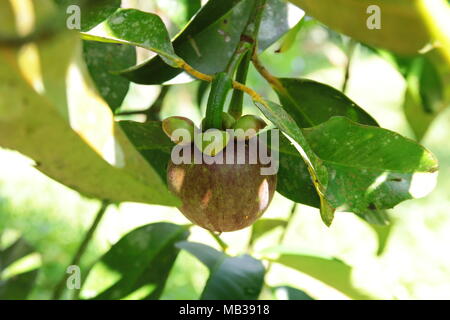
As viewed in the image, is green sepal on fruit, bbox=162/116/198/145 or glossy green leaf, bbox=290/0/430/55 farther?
green sepal on fruit, bbox=162/116/198/145

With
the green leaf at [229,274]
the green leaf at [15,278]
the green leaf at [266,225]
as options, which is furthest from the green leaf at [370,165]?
the green leaf at [15,278]

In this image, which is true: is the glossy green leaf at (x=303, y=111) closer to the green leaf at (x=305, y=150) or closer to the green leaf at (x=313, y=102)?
the green leaf at (x=313, y=102)

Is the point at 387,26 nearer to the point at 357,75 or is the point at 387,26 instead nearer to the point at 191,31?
the point at 191,31

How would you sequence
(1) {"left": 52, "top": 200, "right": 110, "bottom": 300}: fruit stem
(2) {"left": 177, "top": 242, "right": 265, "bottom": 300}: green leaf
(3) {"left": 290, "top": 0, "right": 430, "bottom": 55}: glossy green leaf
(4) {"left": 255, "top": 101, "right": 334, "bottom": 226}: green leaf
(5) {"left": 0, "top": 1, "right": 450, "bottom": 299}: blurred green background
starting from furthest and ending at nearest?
(5) {"left": 0, "top": 1, "right": 450, "bottom": 299}: blurred green background
(1) {"left": 52, "top": 200, "right": 110, "bottom": 300}: fruit stem
(2) {"left": 177, "top": 242, "right": 265, "bottom": 300}: green leaf
(4) {"left": 255, "top": 101, "right": 334, "bottom": 226}: green leaf
(3) {"left": 290, "top": 0, "right": 430, "bottom": 55}: glossy green leaf

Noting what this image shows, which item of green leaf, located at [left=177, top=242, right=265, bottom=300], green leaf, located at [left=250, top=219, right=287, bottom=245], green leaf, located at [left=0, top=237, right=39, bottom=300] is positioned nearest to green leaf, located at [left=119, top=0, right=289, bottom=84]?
green leaf, located at [left=177, top=242, right=265, bottom=300]

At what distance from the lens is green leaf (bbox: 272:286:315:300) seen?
1.15m

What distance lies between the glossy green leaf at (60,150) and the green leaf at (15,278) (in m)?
0.92

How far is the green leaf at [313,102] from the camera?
85 centimetres

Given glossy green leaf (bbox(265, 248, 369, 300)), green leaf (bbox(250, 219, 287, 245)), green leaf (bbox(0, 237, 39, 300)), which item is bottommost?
green leaf (bbox(0, 237, 39, 300))

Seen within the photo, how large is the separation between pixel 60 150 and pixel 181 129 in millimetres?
284

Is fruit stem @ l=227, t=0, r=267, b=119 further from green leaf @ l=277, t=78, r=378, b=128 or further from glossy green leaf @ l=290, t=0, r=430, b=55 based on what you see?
glossy green leaf @ l=290, t=0, r=430, b=55

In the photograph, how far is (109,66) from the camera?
0.90 m

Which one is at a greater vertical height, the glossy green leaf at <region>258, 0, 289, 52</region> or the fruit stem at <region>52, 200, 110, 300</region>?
the glossy green leaf at <region>258, 0, 289, 52</region>

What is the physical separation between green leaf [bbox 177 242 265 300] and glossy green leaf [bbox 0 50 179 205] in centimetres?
51
